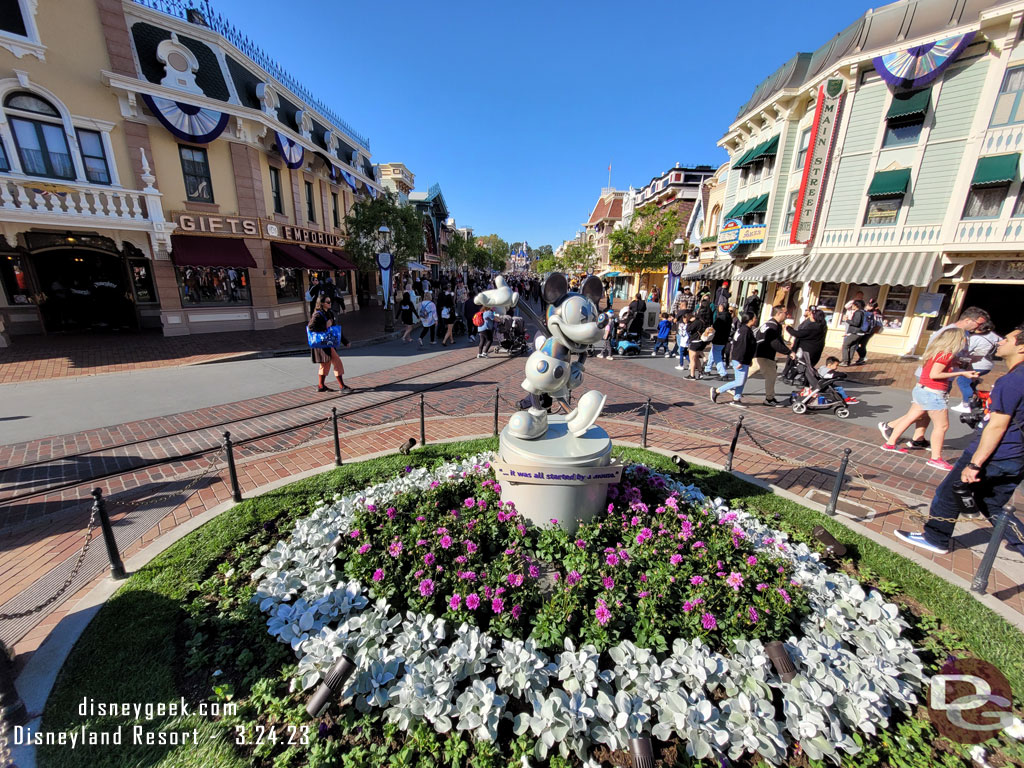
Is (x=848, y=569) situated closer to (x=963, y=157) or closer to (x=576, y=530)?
(x=576, y=530)

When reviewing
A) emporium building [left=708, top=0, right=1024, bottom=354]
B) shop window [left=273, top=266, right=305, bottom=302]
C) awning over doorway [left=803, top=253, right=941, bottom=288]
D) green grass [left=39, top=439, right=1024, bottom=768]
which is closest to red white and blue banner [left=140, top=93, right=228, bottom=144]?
shop window [left=273, top=266, right=305, bottom=302]

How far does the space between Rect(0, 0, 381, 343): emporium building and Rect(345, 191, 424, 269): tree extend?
2001 mm

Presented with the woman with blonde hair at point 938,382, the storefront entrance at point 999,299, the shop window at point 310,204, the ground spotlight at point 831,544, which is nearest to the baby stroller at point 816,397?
the woman with blonde hair at point 938,382

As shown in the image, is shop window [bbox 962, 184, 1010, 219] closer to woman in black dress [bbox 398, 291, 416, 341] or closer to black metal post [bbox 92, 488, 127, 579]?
woman in black dress [bbox 398, 291, 416, 341]

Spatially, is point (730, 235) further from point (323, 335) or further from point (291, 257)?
point (291, 257)

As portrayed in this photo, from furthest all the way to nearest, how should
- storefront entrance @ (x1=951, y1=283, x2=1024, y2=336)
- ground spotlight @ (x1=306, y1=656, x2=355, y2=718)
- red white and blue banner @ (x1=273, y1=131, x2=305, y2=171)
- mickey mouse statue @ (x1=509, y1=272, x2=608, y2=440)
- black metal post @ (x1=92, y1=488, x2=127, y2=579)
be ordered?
1. red white and blue banner @ (x1=273, y1=131, x2=305, y2=171)
2. storefront entrance @ (x1=951, y1=283, x2=1024, y2=336)
3. mickey mouse statue @ (x1=509, y1=272, x2=608, y2=440)
4. black metal post @ (x1=92, y1=488, x2=127, y2=579)
5. ground spotlight @ (x1=306, y1=656, x2=355, y2=718)

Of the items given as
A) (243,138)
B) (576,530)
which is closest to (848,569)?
(576,530)


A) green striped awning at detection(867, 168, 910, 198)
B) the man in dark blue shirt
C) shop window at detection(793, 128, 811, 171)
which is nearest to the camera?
the man in dark blue shirt

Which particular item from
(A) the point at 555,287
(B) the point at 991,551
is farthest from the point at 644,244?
(B) the point at 991,551

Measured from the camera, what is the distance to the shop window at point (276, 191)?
1684 cm

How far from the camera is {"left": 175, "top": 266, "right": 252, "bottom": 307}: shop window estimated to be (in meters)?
14.6

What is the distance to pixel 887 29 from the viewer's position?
14008 millimetres

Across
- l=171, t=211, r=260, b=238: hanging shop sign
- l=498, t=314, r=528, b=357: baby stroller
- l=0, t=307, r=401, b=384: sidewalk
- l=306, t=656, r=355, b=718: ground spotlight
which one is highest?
l=171, t=211, r=260, b=238: hanging shop sign

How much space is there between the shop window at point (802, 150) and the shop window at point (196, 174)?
73.8ft
